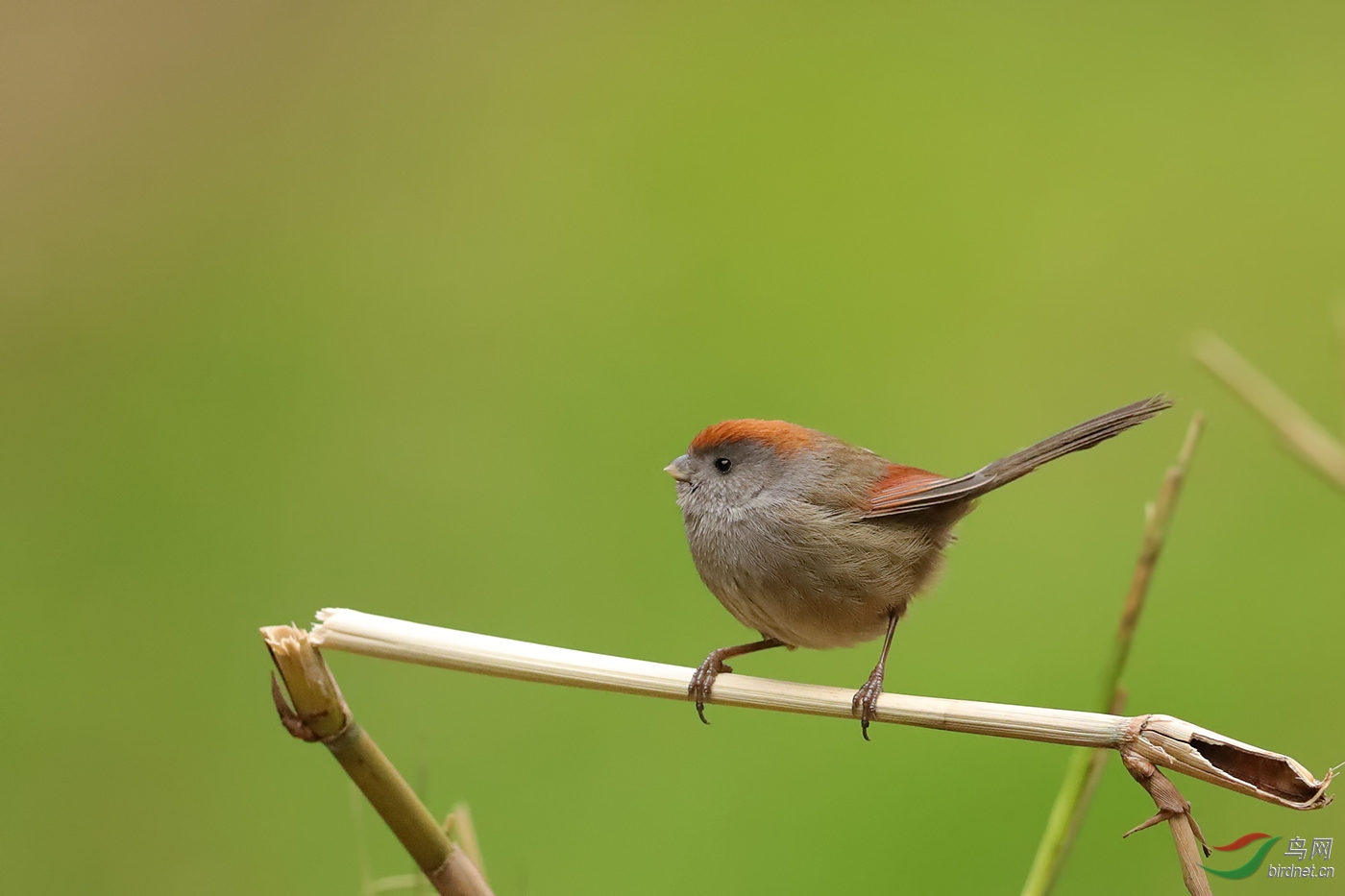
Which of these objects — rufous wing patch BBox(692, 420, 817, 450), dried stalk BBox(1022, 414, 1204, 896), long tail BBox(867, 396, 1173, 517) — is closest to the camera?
dried stalk BBox(1022, 414, 1204, 896)

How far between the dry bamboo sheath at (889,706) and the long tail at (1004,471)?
1.73 feet

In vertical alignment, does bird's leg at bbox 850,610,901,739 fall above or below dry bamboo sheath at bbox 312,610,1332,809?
below

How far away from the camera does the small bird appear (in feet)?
7.20

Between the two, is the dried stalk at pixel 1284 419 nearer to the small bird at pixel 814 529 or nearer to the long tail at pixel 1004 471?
the long tail at pixel 1004 471

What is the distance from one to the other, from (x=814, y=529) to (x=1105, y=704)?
74cm

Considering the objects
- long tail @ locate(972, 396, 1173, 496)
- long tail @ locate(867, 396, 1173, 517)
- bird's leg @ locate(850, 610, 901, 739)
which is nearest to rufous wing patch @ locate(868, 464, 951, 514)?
→ long tail @ locate(867, 396, 1173, 517)

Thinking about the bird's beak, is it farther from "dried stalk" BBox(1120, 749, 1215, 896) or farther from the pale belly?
"dried stalk" BBox(1120, 749, 1215, 896)

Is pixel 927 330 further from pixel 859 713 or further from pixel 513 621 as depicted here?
pixel 859 713

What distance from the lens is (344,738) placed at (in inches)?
52.2

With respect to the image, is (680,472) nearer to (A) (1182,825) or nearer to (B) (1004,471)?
(B) (1004,471)

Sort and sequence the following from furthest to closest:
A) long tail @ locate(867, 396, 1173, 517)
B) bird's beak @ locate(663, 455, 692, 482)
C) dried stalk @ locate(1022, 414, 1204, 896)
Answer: bird's beak @ locate(663, 455, 692, 482), long tail @ locate(867, 396, 1173, 517), dried stalk @ locate(1022, 414, 1204, 896)

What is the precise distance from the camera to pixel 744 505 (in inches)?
91.6

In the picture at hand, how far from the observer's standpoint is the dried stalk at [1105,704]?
4.98 feet

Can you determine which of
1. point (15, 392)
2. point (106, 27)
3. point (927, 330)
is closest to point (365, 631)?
point (927, 330)
